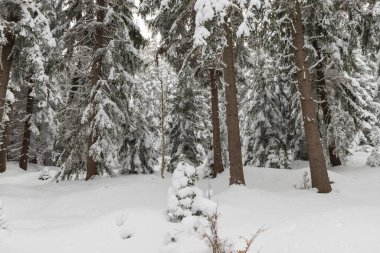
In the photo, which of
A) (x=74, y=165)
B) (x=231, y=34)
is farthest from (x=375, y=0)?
(x=74, y=165)

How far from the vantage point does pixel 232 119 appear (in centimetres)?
1209

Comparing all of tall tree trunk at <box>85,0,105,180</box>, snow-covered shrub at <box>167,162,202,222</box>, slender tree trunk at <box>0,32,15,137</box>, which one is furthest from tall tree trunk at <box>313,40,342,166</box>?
slender tree trunk at <box>0,32,15,137</box>

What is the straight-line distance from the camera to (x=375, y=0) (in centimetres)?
1332

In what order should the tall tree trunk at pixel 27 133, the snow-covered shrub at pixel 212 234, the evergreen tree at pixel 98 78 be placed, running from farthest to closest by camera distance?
1. the tall tree trunk at pixel 27 133
2. the evergreen tree at pixel 98 78
3. the snow-covered shrub at pixel 212 234

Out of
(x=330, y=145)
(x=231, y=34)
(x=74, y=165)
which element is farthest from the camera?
(x=330, y=145)

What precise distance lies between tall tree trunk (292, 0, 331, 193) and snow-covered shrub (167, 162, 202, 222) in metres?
5.23

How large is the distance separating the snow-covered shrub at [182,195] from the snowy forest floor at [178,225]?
15.1 inches

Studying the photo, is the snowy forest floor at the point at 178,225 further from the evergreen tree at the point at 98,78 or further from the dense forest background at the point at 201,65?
the evergreen tree at the point at 98,78

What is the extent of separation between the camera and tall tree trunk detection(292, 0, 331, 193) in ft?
38.0

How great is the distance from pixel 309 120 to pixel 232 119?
2.39 m

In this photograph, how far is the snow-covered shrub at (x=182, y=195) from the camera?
7.81m

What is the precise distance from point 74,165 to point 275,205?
415 inches

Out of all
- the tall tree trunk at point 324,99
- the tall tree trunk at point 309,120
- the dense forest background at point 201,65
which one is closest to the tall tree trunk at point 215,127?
the dense forest background at point 201,65

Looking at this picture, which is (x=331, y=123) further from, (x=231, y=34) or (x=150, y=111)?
(x=150, y=111)
